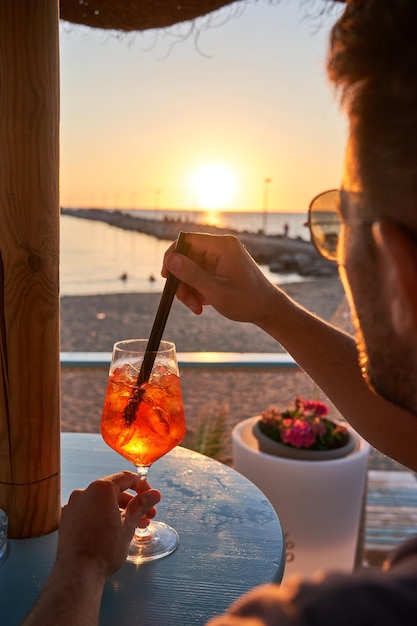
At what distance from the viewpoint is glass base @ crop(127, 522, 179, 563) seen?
118 cm

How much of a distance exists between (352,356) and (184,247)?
566 millimetres

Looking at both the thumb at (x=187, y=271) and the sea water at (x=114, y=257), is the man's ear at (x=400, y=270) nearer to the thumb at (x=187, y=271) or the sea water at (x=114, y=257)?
the thumb at (x=187, y=271)

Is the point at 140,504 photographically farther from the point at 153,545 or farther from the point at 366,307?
the point at 366,307

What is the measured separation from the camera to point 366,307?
0.81 meters

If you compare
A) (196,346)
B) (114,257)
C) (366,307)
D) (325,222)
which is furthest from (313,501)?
(114,257)

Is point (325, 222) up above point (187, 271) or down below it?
above

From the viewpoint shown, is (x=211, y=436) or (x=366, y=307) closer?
(x=366, y=307)

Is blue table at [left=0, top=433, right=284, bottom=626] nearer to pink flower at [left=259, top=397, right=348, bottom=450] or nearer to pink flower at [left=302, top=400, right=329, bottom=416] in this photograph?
pink flower at [left=259, top=397, right=348, bottom=450]

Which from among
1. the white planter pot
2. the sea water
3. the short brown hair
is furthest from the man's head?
the sea water

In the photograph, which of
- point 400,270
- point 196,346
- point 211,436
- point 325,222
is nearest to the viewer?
point 400,270

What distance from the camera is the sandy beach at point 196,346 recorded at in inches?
194

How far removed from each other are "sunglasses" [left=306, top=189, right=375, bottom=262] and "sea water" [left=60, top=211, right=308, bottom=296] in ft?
30.8

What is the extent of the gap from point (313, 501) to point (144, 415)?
61.1 inches

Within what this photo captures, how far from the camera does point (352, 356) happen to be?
155 cm
